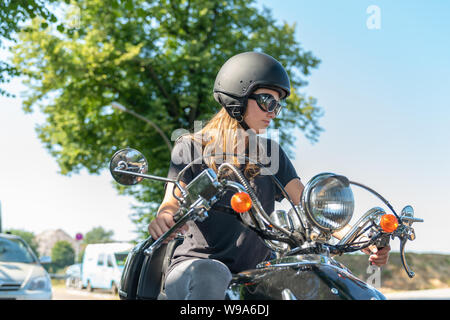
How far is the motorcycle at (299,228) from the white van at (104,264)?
19.0 metres

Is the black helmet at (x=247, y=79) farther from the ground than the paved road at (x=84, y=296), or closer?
farther from the ground

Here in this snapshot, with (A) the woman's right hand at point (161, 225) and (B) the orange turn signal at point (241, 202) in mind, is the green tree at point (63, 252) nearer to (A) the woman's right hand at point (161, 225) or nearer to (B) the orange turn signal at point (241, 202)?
(A) the woman's right hand at point (161, 225)

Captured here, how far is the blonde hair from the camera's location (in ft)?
8.44

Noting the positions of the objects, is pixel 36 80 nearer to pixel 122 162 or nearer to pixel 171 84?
pixel 171 84

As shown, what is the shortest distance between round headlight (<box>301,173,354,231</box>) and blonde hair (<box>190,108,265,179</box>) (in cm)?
65

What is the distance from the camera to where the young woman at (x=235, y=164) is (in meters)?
2.06

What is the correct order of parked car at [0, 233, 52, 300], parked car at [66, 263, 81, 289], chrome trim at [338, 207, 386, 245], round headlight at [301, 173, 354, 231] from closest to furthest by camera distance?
round headlight at [301, 173, 354, 231]
chrome trim at [338, 207, 386, 245]
parked car at [0, 233, 52, 300]
parked car at [66, 263, 81, 289]

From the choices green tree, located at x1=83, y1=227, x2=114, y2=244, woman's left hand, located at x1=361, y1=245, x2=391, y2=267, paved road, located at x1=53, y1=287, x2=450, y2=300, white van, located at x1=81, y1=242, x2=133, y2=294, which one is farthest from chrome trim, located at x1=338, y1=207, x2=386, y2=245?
green tree, located at x1=83, y1=227, x2=114, y2=244

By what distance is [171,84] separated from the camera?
16859mm

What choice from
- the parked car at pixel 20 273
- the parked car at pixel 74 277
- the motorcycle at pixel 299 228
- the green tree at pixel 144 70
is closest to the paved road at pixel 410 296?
the parked car at pixel 74 277

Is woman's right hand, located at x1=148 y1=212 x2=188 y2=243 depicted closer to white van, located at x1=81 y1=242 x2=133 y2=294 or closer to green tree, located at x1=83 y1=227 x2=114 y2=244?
white van, located at x1=81 y1=242 x2=133 y2=294

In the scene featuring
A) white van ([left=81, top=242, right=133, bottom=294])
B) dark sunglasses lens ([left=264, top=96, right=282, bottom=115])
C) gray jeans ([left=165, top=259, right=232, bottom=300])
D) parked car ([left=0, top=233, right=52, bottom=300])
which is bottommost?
white van ([left=81, top=242, right=133, bottom=294])

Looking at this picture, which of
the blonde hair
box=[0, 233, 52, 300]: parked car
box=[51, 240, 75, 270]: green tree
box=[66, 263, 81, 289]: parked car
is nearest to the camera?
the blonde hair

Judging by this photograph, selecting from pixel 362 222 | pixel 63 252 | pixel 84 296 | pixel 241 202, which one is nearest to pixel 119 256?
pixel 84 296
